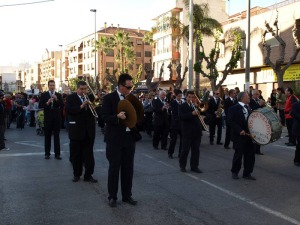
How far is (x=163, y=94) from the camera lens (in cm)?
1256

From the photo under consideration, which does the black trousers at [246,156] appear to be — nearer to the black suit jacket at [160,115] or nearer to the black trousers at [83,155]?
the black trousers at [83,155]

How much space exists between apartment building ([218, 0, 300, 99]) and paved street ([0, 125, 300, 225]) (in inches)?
809

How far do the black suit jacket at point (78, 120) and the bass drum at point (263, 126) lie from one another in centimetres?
319

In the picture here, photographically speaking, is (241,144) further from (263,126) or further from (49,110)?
(49,110)

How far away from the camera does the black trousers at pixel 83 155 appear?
770cm

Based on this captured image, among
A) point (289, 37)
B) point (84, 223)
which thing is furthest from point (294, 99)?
point (289, 37)

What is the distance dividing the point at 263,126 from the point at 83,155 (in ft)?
11.8

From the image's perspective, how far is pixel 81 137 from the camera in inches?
302

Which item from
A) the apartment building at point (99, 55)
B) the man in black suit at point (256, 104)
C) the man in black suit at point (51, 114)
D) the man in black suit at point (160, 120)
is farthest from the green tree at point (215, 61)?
the apartment building at point (99, 55)

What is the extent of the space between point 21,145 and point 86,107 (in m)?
6.48

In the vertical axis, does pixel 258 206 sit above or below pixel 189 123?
below

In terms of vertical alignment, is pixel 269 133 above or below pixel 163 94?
below

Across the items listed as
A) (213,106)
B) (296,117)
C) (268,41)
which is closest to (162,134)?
(213,106)

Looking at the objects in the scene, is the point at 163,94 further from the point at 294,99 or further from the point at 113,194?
the point at 113,194
